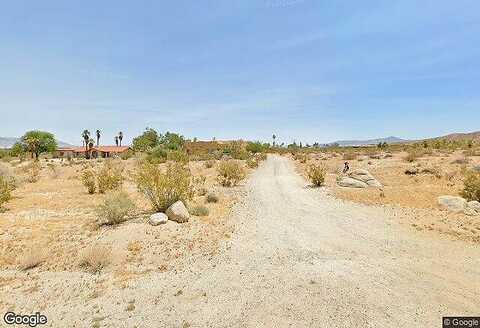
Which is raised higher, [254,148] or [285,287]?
[254,148]

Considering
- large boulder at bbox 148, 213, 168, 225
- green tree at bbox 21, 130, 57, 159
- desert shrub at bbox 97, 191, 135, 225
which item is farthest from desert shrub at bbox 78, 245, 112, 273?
green tree at bbox 21, 130, 57, 159

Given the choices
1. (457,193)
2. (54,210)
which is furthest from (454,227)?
(54,210)

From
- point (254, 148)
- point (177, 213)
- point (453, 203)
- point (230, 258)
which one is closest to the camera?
point (230, 258)

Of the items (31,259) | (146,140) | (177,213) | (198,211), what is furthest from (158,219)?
(146,140)

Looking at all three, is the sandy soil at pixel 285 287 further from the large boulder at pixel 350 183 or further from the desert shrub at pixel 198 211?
the large boulder at pixel 350 183

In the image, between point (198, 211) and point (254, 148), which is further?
point (254, 148)

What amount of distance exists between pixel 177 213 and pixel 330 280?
651 cm

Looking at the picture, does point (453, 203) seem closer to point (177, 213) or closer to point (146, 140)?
point (177, 213)

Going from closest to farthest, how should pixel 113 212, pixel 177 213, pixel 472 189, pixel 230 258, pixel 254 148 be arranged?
pixel 230 258
pixel 113 212
pixel 177 213
pixel 472 189
pixel 254 148

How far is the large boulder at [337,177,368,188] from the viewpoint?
2116 centimetres

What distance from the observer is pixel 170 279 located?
27.1 feet

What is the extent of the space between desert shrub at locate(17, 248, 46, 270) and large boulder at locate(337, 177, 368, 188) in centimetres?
1741

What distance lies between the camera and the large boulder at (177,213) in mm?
12547

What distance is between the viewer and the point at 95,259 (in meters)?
8.99
